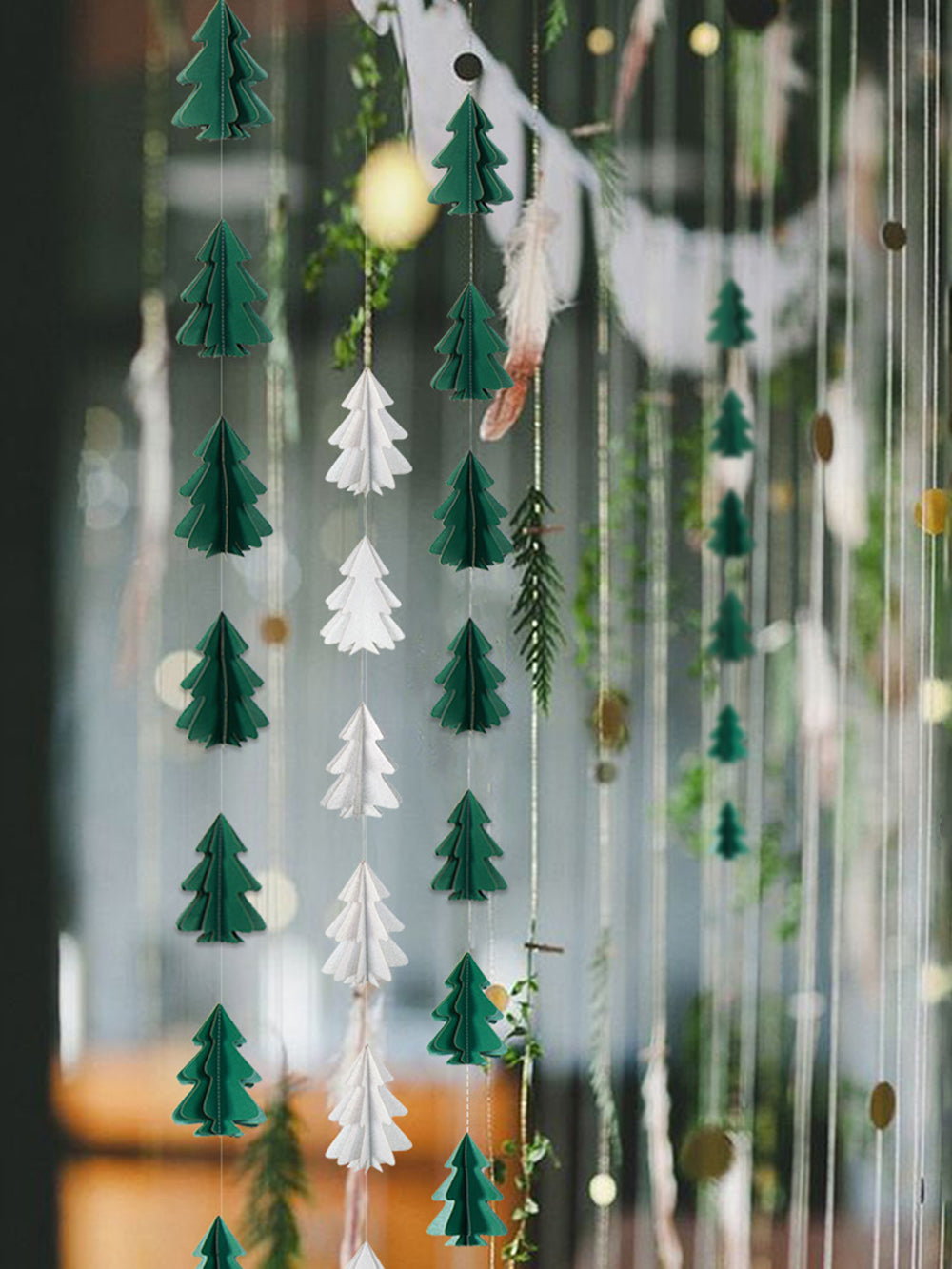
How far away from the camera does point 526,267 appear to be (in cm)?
106

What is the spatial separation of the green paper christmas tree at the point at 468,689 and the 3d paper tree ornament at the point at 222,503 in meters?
0.13

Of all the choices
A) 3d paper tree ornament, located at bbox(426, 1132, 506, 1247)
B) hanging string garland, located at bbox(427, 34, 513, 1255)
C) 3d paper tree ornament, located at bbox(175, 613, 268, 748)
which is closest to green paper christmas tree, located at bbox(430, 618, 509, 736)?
hanging string garland, located at bbox(427, 34, 513, 1255)

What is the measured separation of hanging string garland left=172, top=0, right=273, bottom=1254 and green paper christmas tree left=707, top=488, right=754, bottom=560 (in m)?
0.45

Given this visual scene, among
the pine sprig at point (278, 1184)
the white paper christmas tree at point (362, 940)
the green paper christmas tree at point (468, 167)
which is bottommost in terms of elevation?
the pine sprig at point (278, 1184)

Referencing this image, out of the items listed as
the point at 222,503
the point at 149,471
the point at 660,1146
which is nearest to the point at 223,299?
the point at 222,503

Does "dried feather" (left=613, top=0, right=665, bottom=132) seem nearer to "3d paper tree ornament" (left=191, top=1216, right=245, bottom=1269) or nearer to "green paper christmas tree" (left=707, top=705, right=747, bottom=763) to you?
"green paper christmas tree" (left=707, top=705, right=747, bottom=763)

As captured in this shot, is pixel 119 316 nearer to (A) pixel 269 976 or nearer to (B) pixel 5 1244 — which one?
(A) pixel 269 976

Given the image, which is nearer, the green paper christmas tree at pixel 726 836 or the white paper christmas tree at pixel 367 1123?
the white paper christmas tree at pixel 367 1123

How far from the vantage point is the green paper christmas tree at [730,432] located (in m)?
1.20

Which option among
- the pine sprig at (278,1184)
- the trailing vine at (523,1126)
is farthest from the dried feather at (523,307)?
the pine sprig at (278,1184)

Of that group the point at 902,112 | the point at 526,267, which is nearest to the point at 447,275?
the point at 526,267

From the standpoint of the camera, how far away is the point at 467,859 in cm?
88

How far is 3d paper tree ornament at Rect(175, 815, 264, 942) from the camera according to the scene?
2.76ft

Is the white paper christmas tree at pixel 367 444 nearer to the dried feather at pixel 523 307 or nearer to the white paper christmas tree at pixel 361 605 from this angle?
the white paper christmas tree at pixel 361 605
